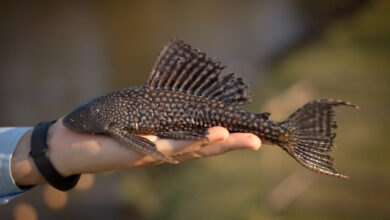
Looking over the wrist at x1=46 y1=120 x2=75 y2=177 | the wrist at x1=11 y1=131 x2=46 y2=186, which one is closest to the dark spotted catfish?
the wrist at x1=46 y1=120 x2=75 y2=177

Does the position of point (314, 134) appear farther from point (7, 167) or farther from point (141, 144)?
point (7, 167)

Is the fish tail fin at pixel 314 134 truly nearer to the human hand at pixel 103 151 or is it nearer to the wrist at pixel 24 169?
the human hand at pixel 103 151

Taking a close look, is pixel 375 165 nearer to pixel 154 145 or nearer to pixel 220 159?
pixel 220 159

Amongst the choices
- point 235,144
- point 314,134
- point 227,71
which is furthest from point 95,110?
point 227,71

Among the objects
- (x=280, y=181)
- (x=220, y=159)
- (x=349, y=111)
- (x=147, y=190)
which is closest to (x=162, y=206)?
(x=147, y=190)

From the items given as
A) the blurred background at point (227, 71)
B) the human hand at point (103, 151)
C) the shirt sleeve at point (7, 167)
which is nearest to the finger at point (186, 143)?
the human hand at point (103, 151)
